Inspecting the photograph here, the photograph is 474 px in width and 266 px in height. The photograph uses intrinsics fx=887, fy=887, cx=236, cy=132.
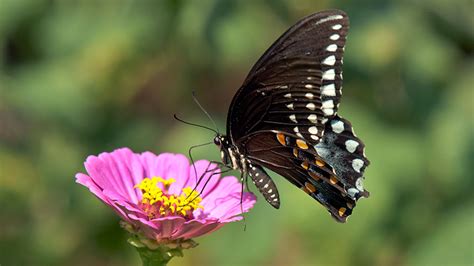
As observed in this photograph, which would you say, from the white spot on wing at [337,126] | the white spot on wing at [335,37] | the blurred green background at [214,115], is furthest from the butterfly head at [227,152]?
the blurred green background at [214,115]

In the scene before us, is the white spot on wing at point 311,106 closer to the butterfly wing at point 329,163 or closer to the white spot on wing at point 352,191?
the butterfly wing at point 329,163

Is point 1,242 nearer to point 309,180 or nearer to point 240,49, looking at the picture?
point 240,49

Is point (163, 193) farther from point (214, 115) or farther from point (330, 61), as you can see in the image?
point (214, 115)

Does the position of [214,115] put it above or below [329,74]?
above

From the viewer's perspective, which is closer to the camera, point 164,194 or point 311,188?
point 164,194

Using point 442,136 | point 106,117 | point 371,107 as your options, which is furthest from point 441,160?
point 106,117

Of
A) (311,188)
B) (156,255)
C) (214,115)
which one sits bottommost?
(156,255)

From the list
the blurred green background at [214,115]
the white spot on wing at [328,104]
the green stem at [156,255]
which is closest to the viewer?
the green stem at [156,255]

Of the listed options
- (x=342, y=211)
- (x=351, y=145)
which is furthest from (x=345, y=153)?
(x=342, y=211)
